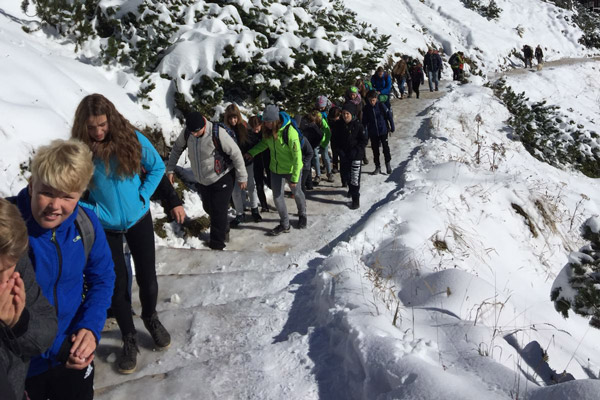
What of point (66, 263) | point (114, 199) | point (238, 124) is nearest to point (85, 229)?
point (66, 263)

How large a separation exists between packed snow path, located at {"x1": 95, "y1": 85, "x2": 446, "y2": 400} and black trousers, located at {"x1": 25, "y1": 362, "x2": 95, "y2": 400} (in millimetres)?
801

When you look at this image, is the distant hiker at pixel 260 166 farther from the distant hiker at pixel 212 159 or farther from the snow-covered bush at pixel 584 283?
the snow-covered bush at pixel 584 283

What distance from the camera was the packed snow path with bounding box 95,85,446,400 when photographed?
9.73 ft

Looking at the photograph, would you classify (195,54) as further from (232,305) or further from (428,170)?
(232,305)

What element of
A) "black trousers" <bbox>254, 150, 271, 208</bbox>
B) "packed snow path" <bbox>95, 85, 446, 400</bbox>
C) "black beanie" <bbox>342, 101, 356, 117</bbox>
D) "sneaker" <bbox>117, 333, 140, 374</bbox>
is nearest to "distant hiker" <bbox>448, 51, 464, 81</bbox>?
"black beanie" <bbox>342, 101, 356, 117</bbox>

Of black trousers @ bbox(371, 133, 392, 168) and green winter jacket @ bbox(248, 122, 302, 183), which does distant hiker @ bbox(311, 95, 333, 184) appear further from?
green winter jacket @ bbox(248, 122, 302, 183)

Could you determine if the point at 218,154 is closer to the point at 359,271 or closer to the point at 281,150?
the point at 281,150

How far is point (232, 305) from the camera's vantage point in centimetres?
414

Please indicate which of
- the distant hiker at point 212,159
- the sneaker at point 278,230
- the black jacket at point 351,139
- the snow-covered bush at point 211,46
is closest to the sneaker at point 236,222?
the sneaker at point 278,230

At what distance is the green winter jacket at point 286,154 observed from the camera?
633cm

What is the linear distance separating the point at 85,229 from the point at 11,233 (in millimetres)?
686

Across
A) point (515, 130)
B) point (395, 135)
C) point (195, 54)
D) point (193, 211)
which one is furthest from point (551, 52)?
point (193, 211)

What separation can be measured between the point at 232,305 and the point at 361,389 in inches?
68.3

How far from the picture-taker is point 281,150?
6398 millimetres
